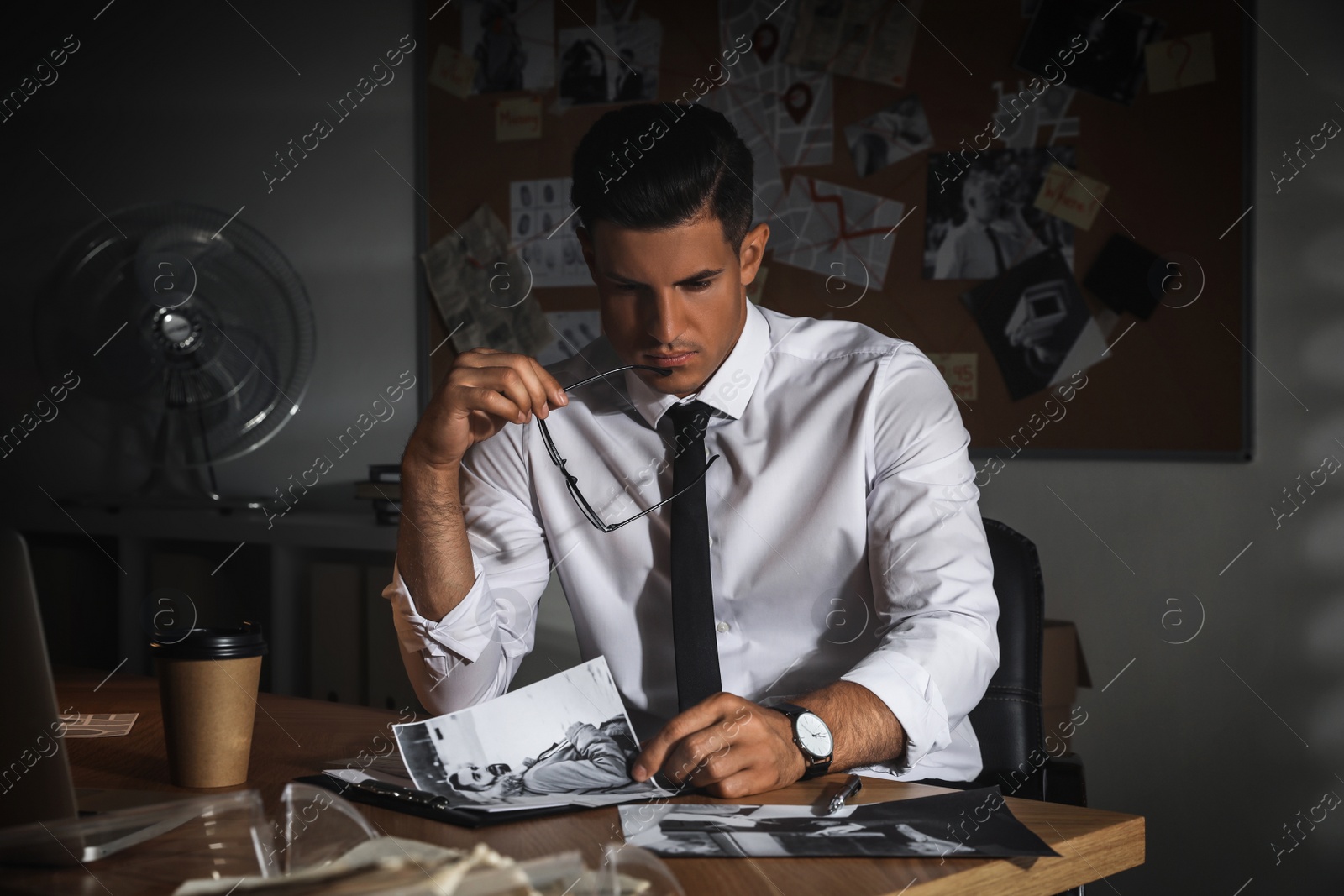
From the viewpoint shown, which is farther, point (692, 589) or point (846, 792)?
point (692, 589)

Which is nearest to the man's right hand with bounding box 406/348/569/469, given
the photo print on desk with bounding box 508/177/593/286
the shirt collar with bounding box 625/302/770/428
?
the shirt collar with bounding box 625/302/770/428

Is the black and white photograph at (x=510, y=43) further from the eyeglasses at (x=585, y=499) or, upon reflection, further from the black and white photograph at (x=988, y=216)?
the eyeglasses at (x=585, y=499)

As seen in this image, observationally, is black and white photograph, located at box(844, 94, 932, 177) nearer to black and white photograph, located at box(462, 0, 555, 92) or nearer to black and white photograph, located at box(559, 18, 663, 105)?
black and white photograph, located at box(559, 18, 663, 105)

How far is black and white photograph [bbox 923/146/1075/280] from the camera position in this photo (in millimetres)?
2301

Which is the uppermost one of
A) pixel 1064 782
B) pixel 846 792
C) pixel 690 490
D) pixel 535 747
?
pixel 690 490

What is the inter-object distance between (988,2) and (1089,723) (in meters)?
1.42

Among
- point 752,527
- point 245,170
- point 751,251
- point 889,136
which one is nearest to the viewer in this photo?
point 752,527

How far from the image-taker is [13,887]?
0.72 meters

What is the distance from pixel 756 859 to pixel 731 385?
83 centimetres

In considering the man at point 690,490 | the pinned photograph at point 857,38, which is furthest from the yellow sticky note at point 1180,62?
the man at point 690,490

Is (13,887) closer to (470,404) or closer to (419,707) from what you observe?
(470,404)

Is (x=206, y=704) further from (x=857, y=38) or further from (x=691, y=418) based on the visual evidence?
(x=857, y=38)

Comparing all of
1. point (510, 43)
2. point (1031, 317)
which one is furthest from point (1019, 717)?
point (510, 43)

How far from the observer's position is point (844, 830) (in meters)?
0.84
